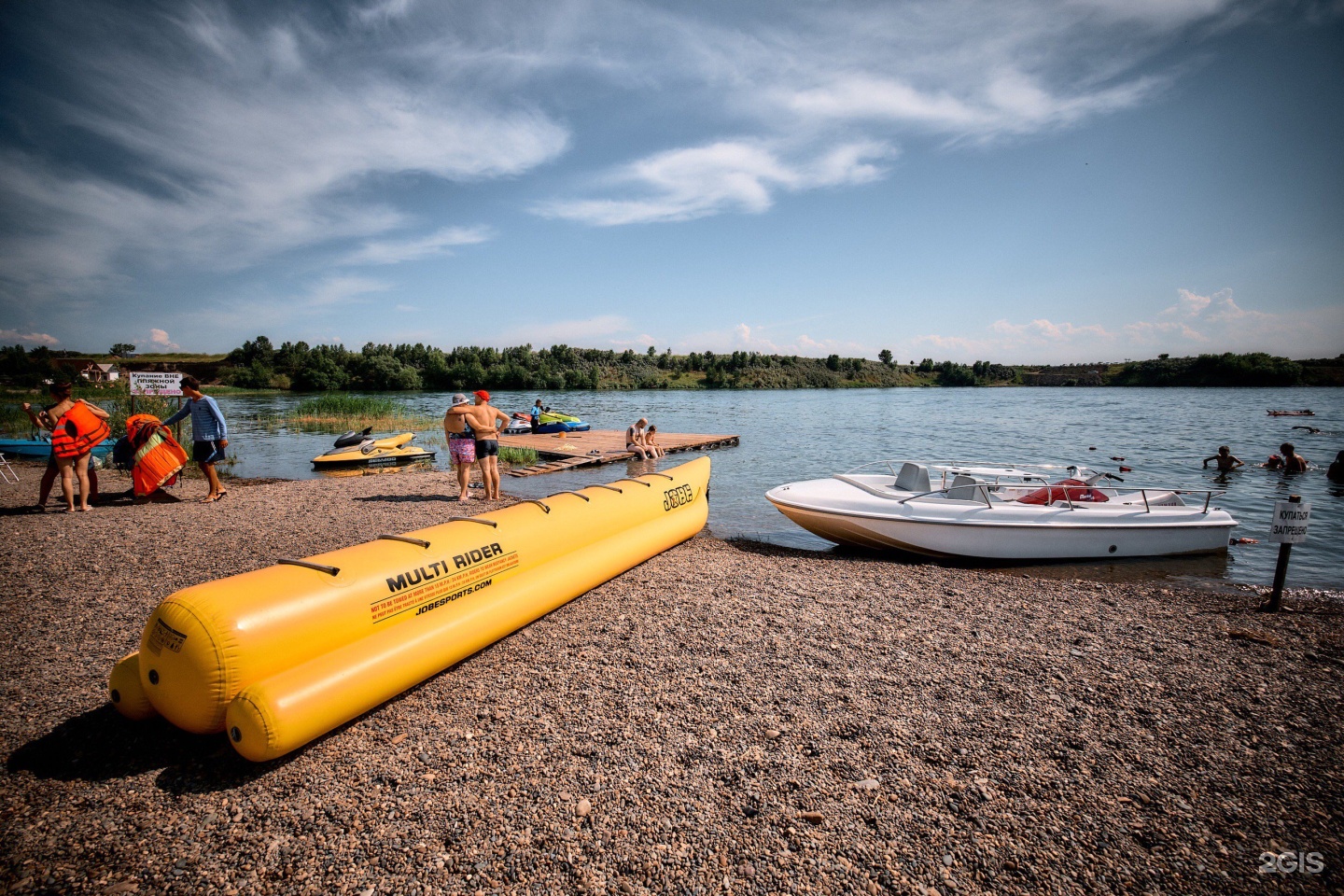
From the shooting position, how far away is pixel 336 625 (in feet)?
11.9

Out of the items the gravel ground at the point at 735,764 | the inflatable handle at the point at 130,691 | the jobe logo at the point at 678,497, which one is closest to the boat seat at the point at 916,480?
the gravel ground at the point at 735,764

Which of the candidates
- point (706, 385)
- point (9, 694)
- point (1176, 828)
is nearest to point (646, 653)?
point (1176, 828)

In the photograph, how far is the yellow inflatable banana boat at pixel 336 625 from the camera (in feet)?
10.2

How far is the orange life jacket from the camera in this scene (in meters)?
8.35

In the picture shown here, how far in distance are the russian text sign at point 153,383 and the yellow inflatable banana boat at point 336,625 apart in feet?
42.0

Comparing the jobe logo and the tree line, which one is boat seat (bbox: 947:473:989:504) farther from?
the tree line

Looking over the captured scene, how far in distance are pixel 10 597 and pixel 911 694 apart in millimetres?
8550

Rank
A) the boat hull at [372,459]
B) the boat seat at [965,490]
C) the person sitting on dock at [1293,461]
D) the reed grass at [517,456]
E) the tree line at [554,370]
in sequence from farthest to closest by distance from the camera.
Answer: the tree line at [554,370], the reed grass at [517,456], the boat hull at [372,459], the person sitting on dock at [1293,461], the boat seat at [965,490]

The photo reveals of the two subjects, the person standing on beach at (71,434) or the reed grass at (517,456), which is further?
the reed grass at (517,456)

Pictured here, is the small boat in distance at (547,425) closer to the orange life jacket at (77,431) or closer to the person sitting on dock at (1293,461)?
the orange life jacket at (77,431)

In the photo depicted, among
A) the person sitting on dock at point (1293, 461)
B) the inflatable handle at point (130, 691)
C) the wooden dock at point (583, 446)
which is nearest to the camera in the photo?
the inflatable handle at point (130, 691)

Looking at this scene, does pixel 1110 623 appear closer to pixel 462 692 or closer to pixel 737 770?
pixel 737 770

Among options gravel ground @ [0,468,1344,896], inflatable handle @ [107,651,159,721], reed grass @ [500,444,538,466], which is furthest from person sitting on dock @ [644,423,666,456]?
inflatable handle @ [107,651,159,721]

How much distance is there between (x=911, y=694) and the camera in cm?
414
